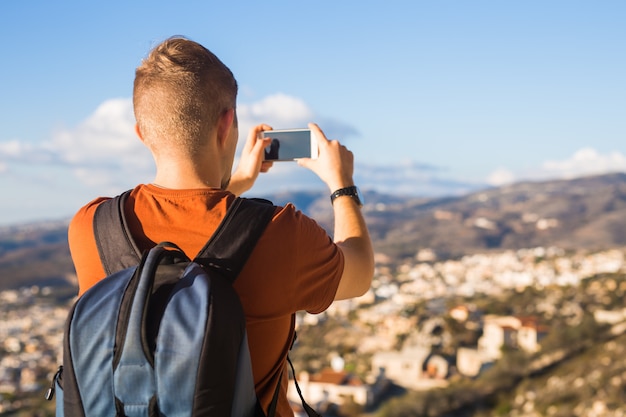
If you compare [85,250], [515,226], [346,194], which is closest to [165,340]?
[85,250]

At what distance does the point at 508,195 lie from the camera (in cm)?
11312

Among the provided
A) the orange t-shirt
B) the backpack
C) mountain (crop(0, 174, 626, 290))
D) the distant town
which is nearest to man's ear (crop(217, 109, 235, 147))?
the orange t-shirt

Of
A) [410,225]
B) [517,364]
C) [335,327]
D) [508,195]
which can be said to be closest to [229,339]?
[517,364]

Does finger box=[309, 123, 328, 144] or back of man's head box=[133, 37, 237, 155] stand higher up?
back of man's head box=[133, 37, 237, 155]

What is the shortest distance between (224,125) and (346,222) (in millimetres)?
383

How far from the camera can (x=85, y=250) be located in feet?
4.65

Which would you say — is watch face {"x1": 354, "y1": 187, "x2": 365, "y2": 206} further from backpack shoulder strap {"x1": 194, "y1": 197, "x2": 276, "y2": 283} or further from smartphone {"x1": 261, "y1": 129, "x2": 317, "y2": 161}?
backpack shoulder strap {"x1": 194, "y1": 197, "x2": 276, "y2": 283}

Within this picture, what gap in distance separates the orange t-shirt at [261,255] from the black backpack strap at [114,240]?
0.03 m

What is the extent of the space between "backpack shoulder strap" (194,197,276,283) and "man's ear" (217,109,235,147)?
21cm

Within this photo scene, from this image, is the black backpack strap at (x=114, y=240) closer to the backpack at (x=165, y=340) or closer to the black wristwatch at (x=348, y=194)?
the backpack at (x=165, y=340)

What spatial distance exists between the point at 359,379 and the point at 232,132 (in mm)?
21129

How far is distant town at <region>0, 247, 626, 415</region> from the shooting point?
72.6 feet

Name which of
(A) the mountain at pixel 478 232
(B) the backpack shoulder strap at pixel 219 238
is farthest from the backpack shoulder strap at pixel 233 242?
(A) the mountain at pixel 478 232

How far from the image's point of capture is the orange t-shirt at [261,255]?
1322 millimetres
